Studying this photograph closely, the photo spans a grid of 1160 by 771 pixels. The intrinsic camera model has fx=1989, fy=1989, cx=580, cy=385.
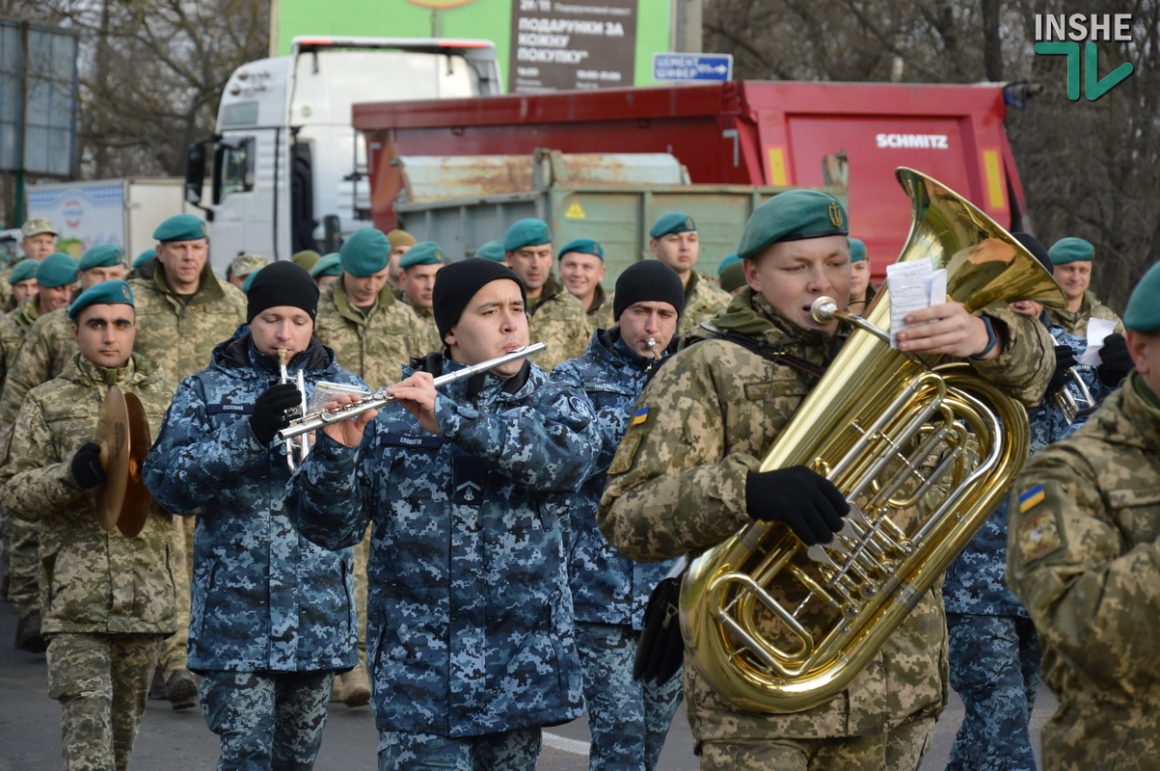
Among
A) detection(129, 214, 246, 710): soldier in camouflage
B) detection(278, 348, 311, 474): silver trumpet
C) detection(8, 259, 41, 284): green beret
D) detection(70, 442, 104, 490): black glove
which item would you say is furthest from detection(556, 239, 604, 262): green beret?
detection(278, 348, 311, 474): silver trumpet

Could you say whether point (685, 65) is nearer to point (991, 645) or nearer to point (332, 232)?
point (332, 232)

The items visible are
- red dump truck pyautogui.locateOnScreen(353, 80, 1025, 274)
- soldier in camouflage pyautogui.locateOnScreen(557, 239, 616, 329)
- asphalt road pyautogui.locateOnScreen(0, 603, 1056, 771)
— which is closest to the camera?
asphalt road pyautogui.locateOnScreen(0, 603, 1056, 771)

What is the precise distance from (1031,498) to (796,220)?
1210 mm

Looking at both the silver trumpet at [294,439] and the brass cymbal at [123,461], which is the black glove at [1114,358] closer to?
the silver trumpet at [294,439]

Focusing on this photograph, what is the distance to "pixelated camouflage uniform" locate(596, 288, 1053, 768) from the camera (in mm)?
4383

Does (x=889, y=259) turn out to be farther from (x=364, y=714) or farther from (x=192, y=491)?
(x=192, y=491)

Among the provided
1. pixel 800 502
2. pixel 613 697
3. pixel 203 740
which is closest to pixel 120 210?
pixel 203 740

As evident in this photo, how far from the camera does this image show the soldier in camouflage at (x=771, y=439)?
14.4 feet

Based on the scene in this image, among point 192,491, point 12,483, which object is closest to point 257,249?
point 12,483

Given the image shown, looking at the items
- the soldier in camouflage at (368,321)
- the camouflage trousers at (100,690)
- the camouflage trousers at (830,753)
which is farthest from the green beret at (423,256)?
the camouflage trousers at (830,753)

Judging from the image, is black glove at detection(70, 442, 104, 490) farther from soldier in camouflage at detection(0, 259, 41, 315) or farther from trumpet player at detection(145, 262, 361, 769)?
soldier in camouflage at detection(0, 259, 41, 315)

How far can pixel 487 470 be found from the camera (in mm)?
5238

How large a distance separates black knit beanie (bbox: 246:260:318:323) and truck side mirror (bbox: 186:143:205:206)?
48.6 ft

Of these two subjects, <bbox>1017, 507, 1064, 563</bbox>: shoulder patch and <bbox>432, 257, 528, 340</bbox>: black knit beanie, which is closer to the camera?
<bbox>1017, 507, 1064, 563</bbox>: shoulder patch
